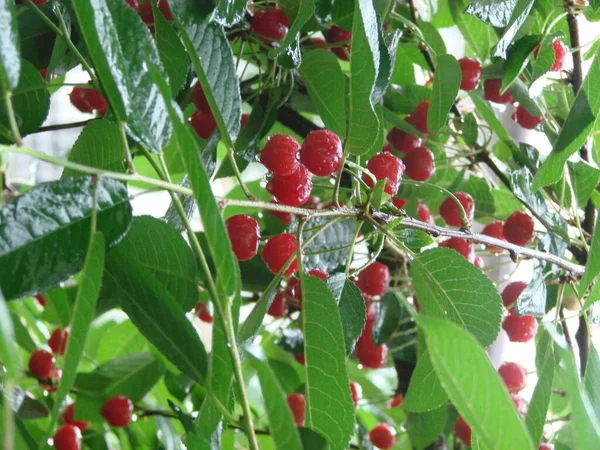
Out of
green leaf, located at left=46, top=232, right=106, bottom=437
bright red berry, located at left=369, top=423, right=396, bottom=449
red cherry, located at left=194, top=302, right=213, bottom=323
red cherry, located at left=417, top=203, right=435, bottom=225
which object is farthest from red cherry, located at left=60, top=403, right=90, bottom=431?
green leaf, located at left=46, top=232, right=106, bottom=437

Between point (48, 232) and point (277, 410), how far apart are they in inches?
4.8

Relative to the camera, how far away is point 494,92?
69 centimetres

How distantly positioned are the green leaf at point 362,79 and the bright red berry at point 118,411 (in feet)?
1.38

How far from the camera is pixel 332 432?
0.36m

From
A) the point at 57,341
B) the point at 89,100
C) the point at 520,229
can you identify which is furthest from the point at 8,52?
the point at 57,341

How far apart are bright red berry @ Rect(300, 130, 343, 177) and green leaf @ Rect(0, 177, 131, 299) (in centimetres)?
17

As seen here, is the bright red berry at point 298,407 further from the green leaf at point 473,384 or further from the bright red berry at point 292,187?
the green leaf at point 473,384

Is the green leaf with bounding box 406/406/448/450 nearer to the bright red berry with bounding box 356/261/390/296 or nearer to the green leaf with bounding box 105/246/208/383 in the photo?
the bright red berry with bounding box 356/261/390/296

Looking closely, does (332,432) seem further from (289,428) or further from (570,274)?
(570,274)

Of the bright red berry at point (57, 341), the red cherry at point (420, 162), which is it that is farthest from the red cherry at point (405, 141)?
the bright red berry at point (57, 341)

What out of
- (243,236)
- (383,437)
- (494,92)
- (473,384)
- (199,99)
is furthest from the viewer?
(383,437)

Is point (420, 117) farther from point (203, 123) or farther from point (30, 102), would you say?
point (30, 102)

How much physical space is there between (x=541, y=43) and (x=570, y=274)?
0.19 meters

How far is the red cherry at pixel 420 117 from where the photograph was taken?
66cm
